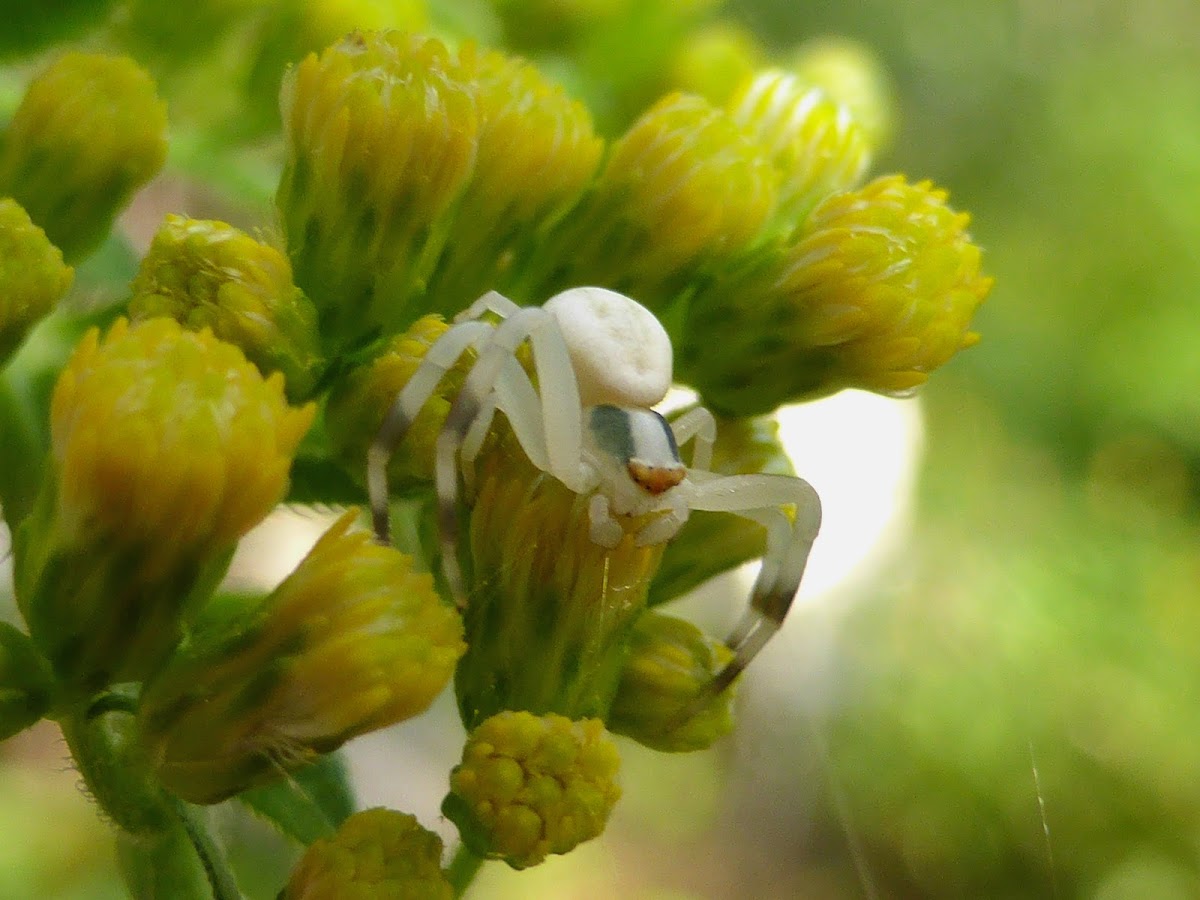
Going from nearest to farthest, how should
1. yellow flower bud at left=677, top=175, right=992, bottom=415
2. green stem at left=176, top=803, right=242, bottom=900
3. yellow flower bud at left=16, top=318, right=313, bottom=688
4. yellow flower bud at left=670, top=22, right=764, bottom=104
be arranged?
yellow flower bud at left=16, top=318, right=313, bottom=688 → green stem at left=176, top=803, right=242, bottom=900 → yellow flower bud at left=677, top=175, right=992, bottom=415 → yellow flower bud at left=670, top=22, right=764, bottom=104

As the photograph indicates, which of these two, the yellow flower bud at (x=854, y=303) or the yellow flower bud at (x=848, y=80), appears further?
the yellow flower bud at (x=848, y=80)

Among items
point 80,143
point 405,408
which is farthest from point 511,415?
point 80,143

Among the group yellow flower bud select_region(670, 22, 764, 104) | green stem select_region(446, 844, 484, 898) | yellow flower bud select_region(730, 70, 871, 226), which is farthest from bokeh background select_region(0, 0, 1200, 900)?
yellow flower bud select_region(730, 70, 871, 226)

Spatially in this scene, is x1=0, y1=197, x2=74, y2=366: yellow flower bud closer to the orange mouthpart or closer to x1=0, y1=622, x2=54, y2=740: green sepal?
x1=0, y1=622, x2=54, y2=740: green sepal

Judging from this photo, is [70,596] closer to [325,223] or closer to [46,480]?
[46,480]

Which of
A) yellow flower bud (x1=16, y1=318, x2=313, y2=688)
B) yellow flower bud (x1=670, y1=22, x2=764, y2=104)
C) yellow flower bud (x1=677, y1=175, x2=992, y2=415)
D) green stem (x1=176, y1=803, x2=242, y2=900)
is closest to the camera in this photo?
yellow flower bud (x1=16, y1=318, x2=313, y2=688)

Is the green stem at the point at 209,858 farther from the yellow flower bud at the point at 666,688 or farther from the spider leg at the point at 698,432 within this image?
the spider leg at the point at 698,432

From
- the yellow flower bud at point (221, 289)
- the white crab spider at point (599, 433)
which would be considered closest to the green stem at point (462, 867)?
the white crab spider at point (599, 433)
